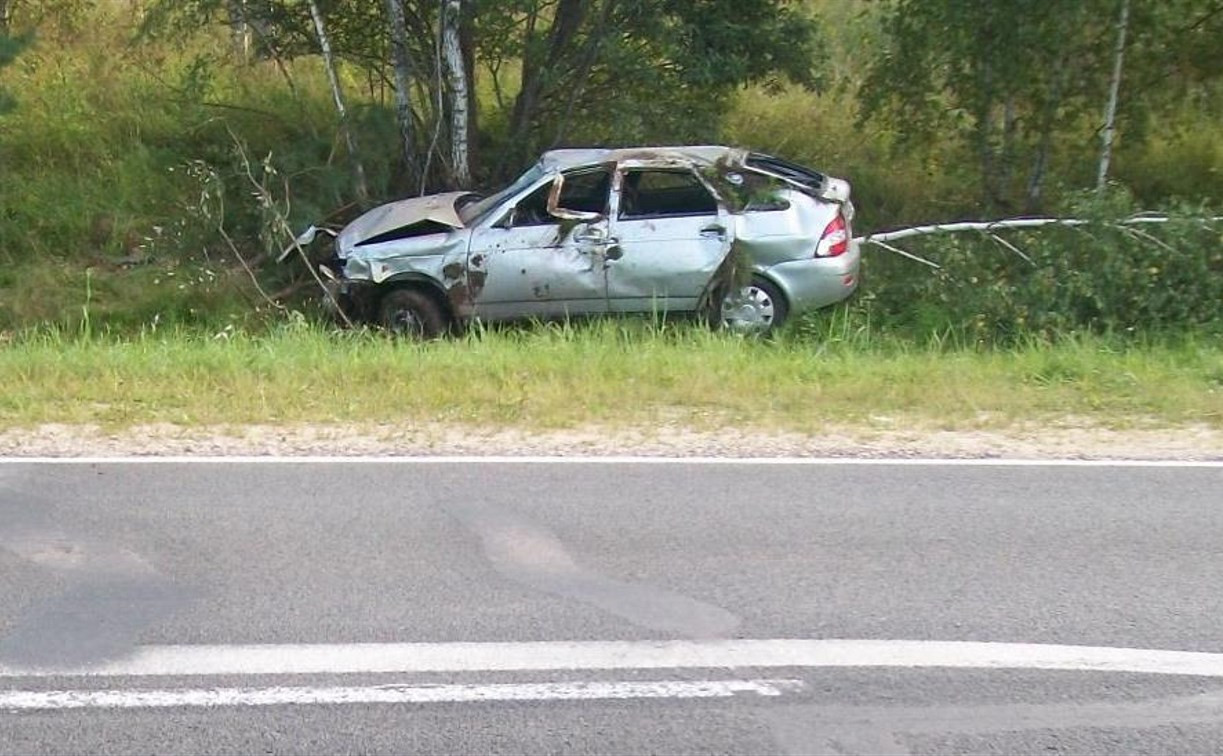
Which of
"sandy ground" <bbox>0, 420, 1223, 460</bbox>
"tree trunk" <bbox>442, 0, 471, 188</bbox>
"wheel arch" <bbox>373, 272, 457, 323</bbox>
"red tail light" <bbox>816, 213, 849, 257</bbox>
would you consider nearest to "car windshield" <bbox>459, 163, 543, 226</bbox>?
"wheel arch" <bbox>373, 272, 457, 323</bbox>

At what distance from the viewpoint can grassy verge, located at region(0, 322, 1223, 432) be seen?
7809 mm

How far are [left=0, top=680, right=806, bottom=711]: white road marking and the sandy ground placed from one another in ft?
9.41

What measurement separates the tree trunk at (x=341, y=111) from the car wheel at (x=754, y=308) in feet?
16.3

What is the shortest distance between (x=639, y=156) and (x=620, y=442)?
426 centimetres

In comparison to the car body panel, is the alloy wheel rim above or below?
below

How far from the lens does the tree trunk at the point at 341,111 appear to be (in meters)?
13.9

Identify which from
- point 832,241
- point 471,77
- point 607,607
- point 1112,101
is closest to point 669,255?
point 832,241

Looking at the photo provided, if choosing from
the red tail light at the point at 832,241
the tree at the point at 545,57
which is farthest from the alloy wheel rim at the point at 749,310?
the tree at the point at 545,57

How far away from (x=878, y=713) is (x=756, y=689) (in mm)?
410

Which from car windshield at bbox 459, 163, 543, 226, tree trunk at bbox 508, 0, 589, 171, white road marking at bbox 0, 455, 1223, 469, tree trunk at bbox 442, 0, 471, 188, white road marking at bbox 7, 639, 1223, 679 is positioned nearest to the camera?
white road marking at bbox 7, 639, 1223, 679

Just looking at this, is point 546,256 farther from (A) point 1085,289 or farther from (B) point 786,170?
(A) point 1085,289

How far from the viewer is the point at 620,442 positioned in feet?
23.9

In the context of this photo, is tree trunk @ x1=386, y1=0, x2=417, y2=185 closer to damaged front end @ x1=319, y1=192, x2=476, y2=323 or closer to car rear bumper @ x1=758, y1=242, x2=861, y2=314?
damaged front end @ x1=319, y1=192, x2=476, y2=323

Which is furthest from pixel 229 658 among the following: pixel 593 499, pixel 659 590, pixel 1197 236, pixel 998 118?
pixel 998 118
